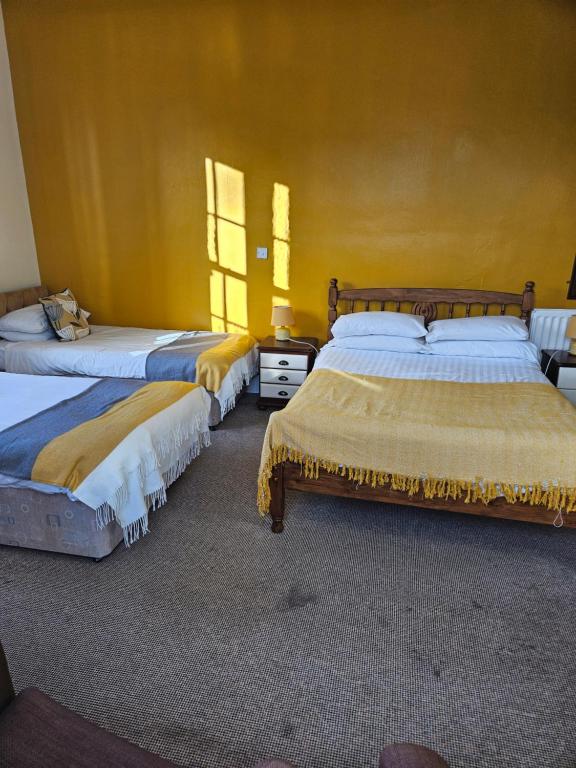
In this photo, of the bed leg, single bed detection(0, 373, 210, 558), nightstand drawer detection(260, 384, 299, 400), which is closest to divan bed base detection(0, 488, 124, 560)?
single bed detection(0, 373, 210, 558)

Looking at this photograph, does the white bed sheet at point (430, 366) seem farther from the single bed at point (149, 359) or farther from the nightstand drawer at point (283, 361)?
the single bed at point (149, 359)

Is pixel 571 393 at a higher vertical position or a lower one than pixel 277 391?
higher

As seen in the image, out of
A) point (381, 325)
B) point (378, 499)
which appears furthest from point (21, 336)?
point (378, 499)

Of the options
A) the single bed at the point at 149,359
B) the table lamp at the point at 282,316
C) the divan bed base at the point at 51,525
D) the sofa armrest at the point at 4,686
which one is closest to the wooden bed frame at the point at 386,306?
the table lamp at the point at 282,316

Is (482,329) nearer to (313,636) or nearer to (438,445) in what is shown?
(438,445)

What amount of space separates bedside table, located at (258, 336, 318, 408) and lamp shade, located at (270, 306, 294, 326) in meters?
0.19

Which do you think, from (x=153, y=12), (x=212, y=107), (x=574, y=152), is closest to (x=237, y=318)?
(x=212, y=107)

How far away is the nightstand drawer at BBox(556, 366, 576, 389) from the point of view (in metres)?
3.36

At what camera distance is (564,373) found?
133 inches

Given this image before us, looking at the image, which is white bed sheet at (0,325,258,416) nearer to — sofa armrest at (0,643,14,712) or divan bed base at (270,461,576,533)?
divan bed base at (270,461,576,533)

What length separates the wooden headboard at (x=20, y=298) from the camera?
4.01 meters

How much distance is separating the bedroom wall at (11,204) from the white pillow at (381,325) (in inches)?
116

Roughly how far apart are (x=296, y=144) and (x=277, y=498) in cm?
292

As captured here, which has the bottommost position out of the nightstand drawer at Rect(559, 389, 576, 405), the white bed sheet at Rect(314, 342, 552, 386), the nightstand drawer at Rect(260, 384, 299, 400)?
the nightstand drawer at Rect(260, 384, 299, 400)
